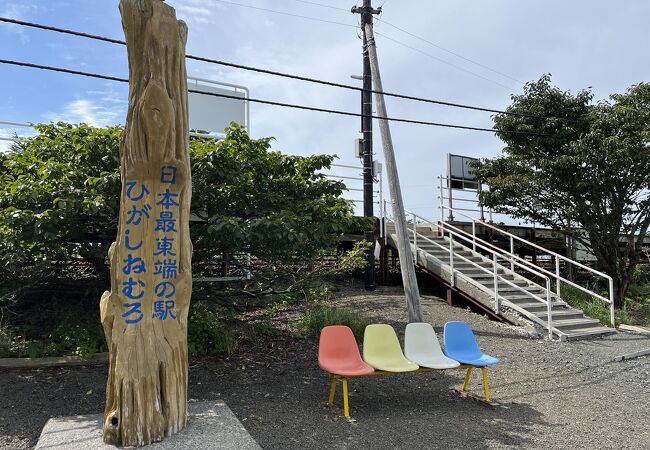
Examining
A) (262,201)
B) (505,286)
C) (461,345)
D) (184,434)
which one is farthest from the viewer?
(505,286)

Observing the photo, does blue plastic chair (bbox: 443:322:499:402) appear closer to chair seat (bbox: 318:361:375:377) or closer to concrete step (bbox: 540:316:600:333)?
chair seat (bbox: 318:361:375:377)

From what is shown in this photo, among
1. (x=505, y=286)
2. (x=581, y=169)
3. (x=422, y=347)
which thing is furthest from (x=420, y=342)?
(x=581, y=169)

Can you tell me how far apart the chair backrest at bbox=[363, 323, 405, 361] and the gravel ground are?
1.72ft

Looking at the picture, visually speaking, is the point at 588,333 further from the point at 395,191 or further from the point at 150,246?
the point at 150,246

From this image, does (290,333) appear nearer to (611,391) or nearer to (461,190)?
(611,391)

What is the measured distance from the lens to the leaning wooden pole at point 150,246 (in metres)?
4.09

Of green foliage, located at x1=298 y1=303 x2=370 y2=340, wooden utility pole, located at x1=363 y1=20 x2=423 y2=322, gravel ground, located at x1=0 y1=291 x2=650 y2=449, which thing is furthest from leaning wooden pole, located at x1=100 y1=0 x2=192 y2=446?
wooden utility pole, located at x1=363 y1=20 x2=423 y2=322

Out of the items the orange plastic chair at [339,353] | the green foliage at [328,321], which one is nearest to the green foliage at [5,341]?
the orange plastic chair at [339,353]

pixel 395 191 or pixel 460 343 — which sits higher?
pixel 395 191

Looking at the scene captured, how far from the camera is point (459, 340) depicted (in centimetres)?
652

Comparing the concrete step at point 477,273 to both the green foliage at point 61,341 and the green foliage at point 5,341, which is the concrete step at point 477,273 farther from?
the green foliage at point 5,341

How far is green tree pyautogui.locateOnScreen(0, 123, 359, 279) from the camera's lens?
5.46 meters

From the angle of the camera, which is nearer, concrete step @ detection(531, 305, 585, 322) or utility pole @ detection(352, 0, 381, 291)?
concrete step @ detection(531, 305, 585, 322)

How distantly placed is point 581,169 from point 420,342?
317 inches
